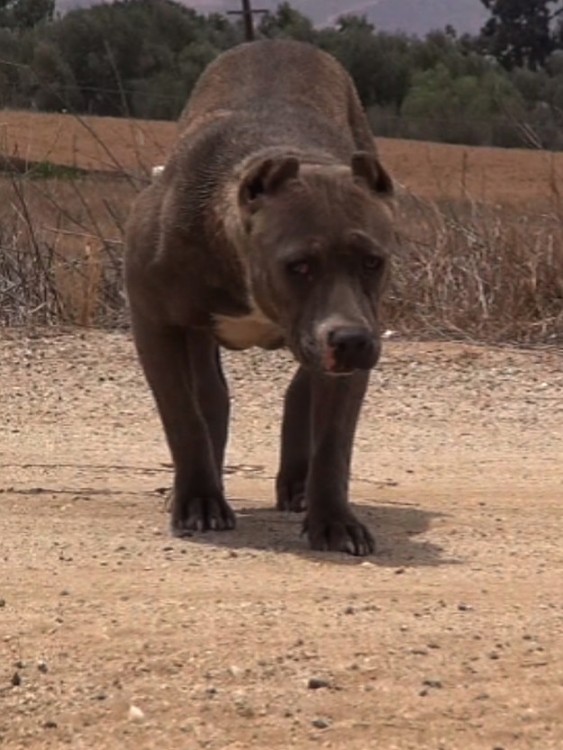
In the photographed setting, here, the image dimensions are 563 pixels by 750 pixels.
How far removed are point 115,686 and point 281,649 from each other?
1.59ft

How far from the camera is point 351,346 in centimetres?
619

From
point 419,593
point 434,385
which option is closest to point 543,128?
point 434,385

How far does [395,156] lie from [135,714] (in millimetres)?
14639

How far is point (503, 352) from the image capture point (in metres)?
11.7

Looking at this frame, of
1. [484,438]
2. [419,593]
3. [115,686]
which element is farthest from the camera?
[484,438]

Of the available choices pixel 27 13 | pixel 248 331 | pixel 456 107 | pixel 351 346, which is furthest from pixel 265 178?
pixel 27 13

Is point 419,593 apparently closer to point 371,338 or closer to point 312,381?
point 371,338

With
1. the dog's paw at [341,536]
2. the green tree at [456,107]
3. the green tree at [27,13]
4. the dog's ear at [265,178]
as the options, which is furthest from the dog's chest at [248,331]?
the green tree at [27,13]

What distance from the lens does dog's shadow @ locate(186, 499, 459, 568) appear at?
22.2 feet

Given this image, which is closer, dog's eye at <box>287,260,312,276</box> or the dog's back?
dog's eye at <box>287,260,312,276</box>

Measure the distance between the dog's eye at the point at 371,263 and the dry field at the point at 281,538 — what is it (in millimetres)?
901

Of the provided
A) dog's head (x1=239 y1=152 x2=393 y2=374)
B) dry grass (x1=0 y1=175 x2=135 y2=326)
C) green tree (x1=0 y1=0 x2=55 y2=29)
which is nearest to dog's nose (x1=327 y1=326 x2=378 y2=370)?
dog's head (x1=239 y1=152 x2=393 y2=374)

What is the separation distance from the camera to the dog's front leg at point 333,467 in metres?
6.86

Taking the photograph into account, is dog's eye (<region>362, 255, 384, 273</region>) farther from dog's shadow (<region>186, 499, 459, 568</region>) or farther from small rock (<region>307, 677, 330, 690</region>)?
small rock (<region>307, 677, 330, 690</region>)
